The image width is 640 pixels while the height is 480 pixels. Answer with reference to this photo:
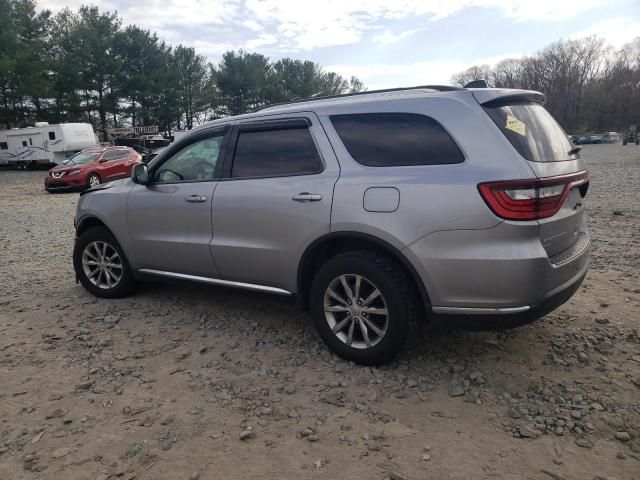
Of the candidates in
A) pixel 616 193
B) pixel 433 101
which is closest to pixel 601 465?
pixel 433 101

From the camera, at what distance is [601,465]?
7.77 feet

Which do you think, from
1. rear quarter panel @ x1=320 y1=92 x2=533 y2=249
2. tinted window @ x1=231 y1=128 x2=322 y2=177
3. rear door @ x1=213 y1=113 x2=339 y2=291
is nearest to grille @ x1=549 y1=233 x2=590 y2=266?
rear quarter panel @ x1=320 y1=92 x2=533 y2=249

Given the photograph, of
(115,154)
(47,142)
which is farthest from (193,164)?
(47,142)

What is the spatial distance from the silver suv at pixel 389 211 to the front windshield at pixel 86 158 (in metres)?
15.1

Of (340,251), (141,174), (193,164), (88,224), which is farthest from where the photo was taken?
(88,224)

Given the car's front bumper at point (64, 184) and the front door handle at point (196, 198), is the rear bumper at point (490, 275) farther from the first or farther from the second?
the car's front bumper at point (64, 184)

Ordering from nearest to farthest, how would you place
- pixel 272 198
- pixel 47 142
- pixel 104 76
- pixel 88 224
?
pixel 272 198 → pixel 88 224 → pixel 47 142 → pixel 104 76

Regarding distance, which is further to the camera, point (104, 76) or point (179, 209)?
point (104, 76)

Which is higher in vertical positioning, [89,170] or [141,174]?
[141,174]

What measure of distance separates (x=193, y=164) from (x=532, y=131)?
9.03 ft

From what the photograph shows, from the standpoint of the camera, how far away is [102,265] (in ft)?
16.2

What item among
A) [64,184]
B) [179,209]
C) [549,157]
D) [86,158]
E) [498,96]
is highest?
[498,96]

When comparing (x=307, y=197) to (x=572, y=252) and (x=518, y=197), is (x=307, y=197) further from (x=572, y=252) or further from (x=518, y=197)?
(x=572, y=252)

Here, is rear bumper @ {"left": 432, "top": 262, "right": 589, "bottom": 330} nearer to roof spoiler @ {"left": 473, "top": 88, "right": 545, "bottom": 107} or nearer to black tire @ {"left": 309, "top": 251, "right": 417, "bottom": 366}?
black tire @ {"left": 309, "top": 251, "right": 417, "bottom": 366}
